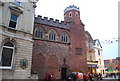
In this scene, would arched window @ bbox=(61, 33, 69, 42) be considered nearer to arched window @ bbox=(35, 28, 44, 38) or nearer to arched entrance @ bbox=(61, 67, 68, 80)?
arched window @ bbox=(35, 28, 44, 38)

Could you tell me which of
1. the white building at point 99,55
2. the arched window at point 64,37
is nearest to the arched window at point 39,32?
the arched window at point 64,37

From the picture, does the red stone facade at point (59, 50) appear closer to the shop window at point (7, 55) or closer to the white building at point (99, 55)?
the shop window at point (7, 55)

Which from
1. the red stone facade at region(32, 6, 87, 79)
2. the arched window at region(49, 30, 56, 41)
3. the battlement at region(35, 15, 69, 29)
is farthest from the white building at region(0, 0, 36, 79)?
the arched window at region(49, 30, 56, 41)

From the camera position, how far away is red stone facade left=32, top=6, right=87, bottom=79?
17562 mm

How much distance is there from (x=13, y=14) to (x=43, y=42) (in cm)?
741

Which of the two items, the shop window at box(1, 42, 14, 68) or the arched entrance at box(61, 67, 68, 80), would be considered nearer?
the shop window at box(1, 42, 14, 68)

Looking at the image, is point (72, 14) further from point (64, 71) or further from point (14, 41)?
point (14, 41)

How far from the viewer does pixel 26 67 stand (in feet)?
38.4

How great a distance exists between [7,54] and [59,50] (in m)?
9.94

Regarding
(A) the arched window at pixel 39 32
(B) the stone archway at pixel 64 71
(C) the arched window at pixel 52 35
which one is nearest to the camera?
(A) the arched window at pixel 39 32

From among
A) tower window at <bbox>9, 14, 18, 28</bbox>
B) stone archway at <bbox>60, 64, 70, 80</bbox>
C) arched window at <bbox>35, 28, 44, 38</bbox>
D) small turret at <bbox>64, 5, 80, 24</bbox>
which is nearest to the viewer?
tower window at <bbox>9, 14, 18, 28</bbox>

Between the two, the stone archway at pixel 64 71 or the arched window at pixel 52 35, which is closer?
the stone archway at pixel 64 71

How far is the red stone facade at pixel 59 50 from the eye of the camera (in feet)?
57.6

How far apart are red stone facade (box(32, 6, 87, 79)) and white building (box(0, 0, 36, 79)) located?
5.32m
